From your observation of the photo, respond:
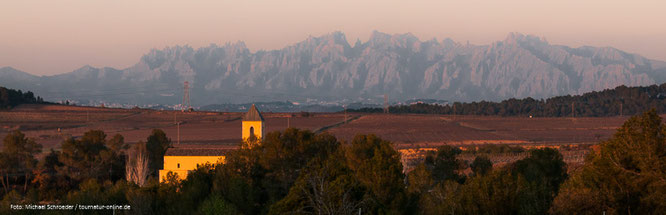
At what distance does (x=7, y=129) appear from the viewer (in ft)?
276

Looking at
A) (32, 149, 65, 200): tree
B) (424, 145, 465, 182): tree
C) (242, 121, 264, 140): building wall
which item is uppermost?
(242, 121, 264, 140): building wall

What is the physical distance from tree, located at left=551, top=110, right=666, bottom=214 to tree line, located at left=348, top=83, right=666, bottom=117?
91.6m

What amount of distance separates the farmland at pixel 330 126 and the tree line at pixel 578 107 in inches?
547

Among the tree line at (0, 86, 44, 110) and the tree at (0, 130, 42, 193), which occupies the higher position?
the tree line at (0, 86, 44, 110)

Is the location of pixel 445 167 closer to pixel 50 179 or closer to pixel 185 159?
pixel 185 159

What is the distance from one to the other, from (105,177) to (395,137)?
40172mm

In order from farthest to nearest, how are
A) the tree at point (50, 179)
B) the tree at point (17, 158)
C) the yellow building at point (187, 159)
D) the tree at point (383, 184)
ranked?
the tree at point (17, 158)
the tree at point (50, 179)
the yellow building at point (187, 159)
the tree at point (383, 184)

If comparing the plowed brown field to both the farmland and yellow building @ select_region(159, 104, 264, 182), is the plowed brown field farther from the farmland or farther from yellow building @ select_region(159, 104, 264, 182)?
yellow building @ select_region(159, 104, 264, 182)

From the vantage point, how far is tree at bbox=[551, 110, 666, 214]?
1037 inches

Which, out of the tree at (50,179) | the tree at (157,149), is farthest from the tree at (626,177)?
the tree at (157,149)

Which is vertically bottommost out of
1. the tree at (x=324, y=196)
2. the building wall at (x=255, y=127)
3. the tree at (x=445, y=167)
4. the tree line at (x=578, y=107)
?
the tree at (x=445, y=167)

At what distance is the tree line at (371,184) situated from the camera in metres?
26.3

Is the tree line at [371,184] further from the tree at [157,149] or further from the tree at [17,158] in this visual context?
the tree at [157,149]

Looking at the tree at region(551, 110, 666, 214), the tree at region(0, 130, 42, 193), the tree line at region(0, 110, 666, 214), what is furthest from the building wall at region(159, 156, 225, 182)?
the tree at region(551, 110, 666, 214)
